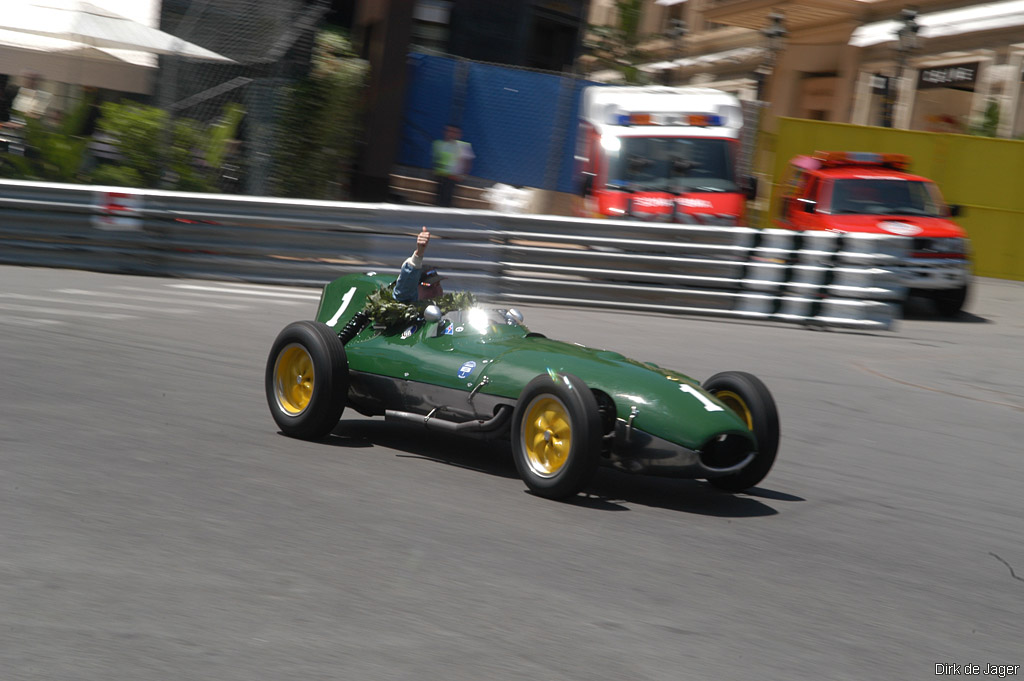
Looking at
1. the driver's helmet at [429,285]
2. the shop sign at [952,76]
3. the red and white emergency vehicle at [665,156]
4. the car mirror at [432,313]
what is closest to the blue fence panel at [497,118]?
the red and white emergency vehicle at [665,156]

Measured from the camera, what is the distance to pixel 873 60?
28438mm

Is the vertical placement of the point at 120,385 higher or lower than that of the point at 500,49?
lower

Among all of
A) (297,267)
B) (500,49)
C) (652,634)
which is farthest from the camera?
(500,49)

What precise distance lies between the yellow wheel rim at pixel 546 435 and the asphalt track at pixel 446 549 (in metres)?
0.23

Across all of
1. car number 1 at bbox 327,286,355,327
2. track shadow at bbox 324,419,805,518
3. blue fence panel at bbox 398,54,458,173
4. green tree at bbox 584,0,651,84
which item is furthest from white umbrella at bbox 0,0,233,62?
green tree at bbox 584,0,651,84

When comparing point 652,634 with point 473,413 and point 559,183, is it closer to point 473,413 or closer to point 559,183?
point 473,413

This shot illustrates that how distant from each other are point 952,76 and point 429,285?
21.3m

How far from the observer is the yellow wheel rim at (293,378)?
7473mm

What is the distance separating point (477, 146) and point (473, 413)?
58.4 ft

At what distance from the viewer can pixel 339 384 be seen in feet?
23.3

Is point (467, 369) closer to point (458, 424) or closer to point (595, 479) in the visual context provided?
point (458, 424)

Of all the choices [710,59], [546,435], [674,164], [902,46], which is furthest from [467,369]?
[710,59]

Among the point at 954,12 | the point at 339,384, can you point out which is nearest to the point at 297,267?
the point at 339,384

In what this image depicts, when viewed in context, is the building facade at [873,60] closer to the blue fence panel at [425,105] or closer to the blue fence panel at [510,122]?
the blue fence panel at [510,122]
